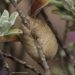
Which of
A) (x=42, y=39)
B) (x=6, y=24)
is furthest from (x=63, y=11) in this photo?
(x=6, y=24)

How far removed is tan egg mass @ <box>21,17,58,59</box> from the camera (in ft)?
2.37

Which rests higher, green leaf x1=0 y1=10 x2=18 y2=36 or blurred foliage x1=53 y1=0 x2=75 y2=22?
green leaf x1=0 y1=10 x2=18 y2=36

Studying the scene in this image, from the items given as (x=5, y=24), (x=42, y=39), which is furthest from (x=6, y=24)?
(x=42, y=39)

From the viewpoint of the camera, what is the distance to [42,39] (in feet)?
2.43

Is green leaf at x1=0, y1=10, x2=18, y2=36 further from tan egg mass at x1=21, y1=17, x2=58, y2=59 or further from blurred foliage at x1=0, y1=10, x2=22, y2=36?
tan egg mass at x1=21, y1=17, x2=58, y2=59

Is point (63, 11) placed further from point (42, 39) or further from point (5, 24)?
point (5, 24)

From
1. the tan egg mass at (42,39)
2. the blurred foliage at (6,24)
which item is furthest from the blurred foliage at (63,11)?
the blurred foliage at (6,24)

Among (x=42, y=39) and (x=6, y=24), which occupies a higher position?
(x=6, y=24)

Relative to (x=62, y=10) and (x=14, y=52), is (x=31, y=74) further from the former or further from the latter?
(x=62, y=10)

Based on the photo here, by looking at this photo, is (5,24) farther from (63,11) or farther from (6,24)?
(63,11)

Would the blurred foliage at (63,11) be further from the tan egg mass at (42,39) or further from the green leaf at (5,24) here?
the green leaf at (5,24)

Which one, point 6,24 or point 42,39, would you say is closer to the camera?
point 6,24

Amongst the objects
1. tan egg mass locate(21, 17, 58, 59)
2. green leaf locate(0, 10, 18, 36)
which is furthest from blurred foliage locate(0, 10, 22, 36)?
tan egg mass locate(21, 17, 58, 59)

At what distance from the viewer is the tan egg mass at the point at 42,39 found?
72cm
